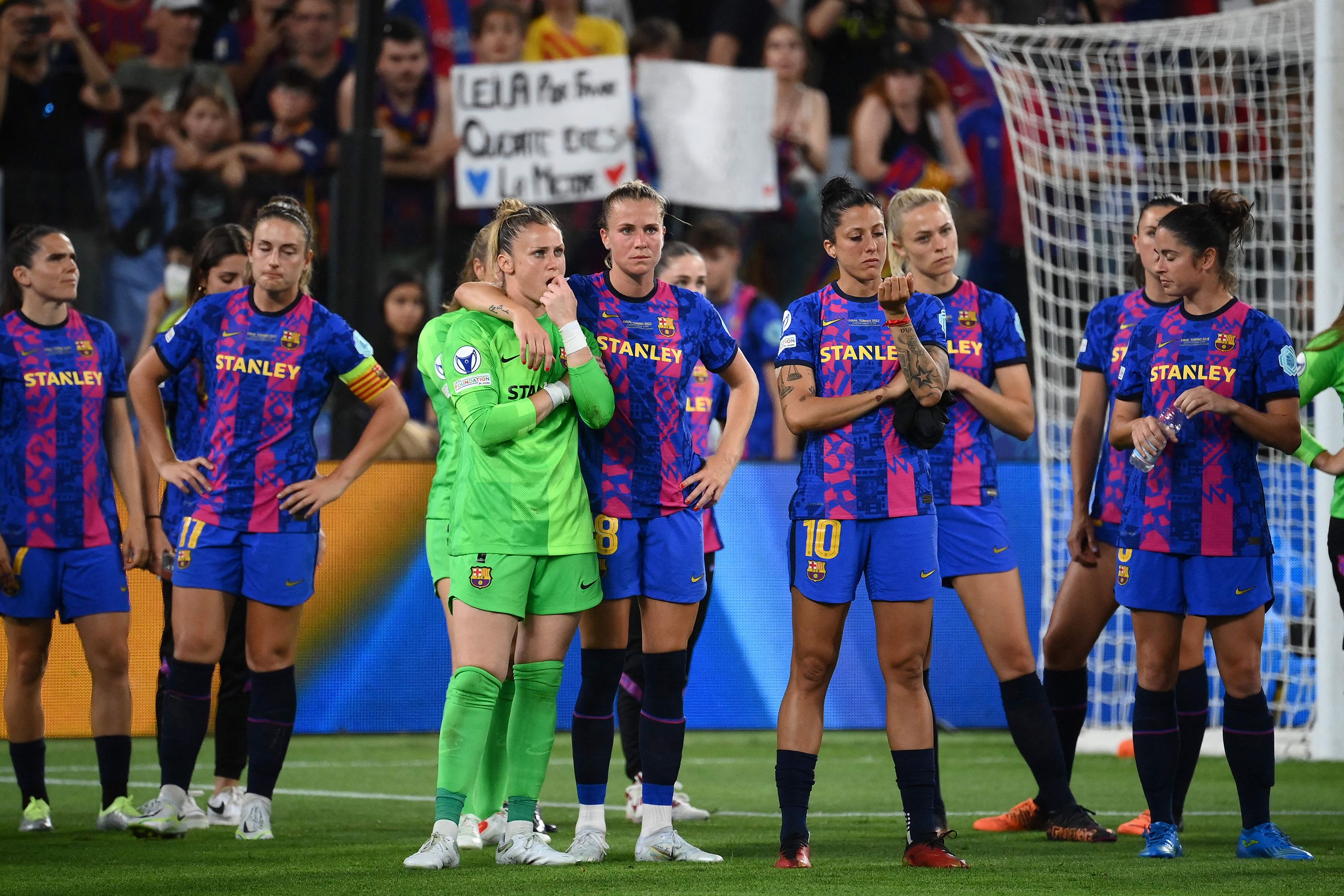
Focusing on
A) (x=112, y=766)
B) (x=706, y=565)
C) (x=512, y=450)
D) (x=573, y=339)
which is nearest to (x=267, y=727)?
(x=112, y=766)

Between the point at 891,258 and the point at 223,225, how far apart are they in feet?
9.57

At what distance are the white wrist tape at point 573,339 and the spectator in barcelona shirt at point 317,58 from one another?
7.32 m

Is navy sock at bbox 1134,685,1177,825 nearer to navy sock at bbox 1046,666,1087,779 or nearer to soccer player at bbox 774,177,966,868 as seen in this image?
soccer player at bbox 774,177,966,868

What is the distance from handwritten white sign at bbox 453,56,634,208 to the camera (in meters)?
11.8

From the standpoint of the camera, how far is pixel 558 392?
5047mm

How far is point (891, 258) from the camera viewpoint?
19.2 ft

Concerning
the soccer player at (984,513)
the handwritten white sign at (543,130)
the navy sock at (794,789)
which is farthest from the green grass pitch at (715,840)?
the handwritten white sign at (543,130)

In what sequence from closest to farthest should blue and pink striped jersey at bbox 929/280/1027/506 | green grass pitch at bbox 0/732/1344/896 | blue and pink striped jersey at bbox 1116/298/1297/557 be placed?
green grass pitch at bbox 0/732/1344/896 < blue and pink striped jersey at bbox 1116/298/1297/557 < blue and pink striped jersey at bbox 929/280/1027/506

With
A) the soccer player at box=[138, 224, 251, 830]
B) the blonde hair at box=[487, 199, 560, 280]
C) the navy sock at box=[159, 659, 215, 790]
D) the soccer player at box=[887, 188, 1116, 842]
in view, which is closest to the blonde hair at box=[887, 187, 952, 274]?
the soccer player at box=[887, 188, 1116, 842]

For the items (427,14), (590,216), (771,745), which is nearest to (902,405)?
(771,745)

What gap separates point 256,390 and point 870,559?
2.42 metres

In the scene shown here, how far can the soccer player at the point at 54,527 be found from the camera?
20.7 feet

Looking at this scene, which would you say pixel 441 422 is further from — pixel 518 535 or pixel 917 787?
pixel 917 787

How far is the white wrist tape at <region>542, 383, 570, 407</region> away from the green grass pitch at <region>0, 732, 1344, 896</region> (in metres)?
1.46
